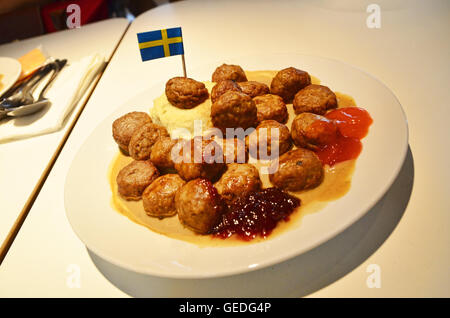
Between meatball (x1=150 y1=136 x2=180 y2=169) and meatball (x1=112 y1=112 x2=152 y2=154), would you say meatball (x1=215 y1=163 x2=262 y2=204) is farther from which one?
meatball (x1=112 y1=112 x2=152 y2=154)

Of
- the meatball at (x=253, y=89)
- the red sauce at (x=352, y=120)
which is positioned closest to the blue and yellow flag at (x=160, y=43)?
the meatball at (x=253, y=89)

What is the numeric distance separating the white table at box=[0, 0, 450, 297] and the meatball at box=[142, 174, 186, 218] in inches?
15.9

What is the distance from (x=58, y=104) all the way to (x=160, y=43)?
1.46 m

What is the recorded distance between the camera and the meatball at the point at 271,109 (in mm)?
2613

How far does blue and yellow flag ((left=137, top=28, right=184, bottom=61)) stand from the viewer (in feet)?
9.40

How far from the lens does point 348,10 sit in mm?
4508

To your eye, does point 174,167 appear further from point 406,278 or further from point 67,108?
point 67,108

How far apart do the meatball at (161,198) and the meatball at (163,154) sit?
0.65ft

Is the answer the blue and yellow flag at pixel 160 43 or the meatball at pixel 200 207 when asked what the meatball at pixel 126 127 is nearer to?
the blue and yellow flag at pixel 160 43

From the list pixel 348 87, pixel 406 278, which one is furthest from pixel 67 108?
pixel 406 278

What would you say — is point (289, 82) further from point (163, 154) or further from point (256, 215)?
point (256, 215)

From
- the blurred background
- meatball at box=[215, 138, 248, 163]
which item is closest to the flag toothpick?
meatball at box=[215, 138, 248, 163]

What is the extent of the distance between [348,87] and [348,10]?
238 cm

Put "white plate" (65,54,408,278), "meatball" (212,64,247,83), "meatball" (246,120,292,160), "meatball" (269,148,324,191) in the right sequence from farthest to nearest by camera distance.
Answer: "meatball" (212,64,247,83) → "meatball" (246,120,292,160) → "meatball" (269,148,324,191) → "white plate" (65,54,408,278)
